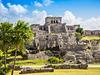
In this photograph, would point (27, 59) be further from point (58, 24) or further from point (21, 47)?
point (58, 24)

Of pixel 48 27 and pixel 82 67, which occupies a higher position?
pixel 48 27

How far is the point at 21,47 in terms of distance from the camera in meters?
47.5

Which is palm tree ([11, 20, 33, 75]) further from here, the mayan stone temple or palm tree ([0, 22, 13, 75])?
the mayan stone temple

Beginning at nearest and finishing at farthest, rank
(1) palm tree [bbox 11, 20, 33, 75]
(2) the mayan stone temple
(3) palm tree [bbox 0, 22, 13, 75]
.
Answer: (1) palm tree [bbox 11, 20, 33, 75], (3) palm tree [bbox 0, 22, 13, 75], (2) the mayan stone temple

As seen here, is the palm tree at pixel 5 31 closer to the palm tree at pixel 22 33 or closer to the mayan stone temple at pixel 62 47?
the palm tree at pixel 22 33

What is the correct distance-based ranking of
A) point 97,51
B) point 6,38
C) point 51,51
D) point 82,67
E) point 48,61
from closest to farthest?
point 6,38, point 82,67, point 48,61, point 97,51, point 51,51

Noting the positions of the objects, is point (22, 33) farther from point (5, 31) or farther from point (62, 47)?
point (62, 47)

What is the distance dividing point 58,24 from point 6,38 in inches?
2810

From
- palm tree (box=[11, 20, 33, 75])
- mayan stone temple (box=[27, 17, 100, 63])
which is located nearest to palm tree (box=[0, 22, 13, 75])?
palm tree (box=[11, 20, 33, 75])

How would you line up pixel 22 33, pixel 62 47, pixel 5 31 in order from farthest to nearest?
pixel 62 47
pixel 5 31
pixel 22 33

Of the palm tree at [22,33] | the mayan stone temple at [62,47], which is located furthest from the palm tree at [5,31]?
the mayan stone temple at [62,47]

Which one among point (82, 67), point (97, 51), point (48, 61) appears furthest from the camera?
point (97, 51)

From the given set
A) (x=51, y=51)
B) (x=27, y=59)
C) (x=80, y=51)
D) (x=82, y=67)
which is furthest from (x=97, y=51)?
(x=82, y=67)

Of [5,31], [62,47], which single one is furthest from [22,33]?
[62,47]
